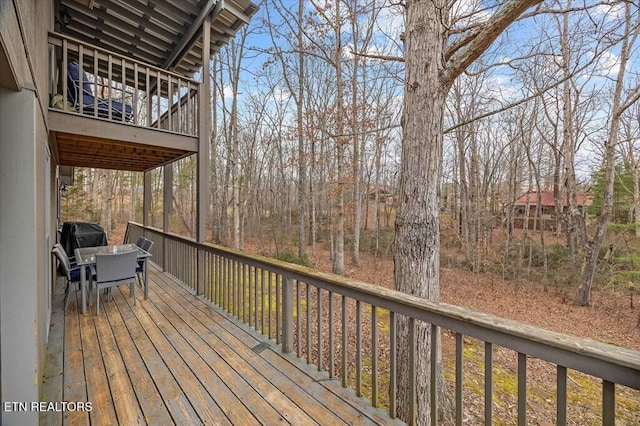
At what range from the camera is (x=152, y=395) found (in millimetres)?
2152

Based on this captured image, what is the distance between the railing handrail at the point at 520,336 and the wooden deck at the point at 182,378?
2.77ft

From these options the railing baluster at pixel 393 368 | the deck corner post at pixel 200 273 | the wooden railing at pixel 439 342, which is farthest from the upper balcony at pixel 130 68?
the railing baluster at pixel 393 368

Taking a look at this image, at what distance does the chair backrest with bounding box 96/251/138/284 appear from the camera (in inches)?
147

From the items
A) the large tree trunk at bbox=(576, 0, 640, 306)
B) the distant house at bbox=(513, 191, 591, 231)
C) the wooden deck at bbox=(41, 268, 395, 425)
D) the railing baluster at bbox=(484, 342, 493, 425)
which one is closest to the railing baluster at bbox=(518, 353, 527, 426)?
the railing baluster at bbox=(484, 342, 493, 425)

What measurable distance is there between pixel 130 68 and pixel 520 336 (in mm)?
5337

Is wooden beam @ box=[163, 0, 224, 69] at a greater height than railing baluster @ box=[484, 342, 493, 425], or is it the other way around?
wooden beam @ box=[163, 0, 224, 69]

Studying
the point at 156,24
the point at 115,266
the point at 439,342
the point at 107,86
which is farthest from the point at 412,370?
the point at 156,24

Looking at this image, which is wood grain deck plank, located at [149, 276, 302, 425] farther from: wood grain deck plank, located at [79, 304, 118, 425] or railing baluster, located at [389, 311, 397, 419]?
wood grain deck plank, located at [79, 304, 118, 425]

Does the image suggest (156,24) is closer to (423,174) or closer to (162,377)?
(423,174)

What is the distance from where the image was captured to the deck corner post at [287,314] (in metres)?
2.77

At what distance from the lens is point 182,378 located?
2.37m

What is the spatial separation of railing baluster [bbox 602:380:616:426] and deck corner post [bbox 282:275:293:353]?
216cm

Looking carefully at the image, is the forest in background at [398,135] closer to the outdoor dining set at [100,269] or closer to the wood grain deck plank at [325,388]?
the outdoor dining set at [100,269]

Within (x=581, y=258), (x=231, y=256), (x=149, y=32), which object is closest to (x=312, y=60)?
(x=149, y=32)
